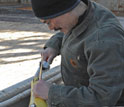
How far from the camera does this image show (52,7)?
57.0 inches

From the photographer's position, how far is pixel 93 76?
1402 mm

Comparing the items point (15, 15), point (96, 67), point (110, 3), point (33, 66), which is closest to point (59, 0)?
point (96, 67)

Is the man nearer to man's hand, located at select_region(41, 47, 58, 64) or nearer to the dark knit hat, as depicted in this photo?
the dark knit hat

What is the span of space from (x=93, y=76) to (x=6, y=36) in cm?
453

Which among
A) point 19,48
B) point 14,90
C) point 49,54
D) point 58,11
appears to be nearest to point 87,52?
point 58,11

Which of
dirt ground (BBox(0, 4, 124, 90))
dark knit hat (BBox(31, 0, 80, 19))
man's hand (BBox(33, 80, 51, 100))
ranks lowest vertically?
dirt ground (BBox(0, 4, 124, 90))

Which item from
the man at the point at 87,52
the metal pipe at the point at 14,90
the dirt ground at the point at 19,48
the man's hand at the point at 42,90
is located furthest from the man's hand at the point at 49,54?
the dirt ground at the point at 19,48

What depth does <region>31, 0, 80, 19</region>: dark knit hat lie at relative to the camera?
56.5 inches

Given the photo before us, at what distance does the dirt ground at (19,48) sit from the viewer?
10.3 feet

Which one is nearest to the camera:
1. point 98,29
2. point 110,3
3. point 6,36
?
point 98,29

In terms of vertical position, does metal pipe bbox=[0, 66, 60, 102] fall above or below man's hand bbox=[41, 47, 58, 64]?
below

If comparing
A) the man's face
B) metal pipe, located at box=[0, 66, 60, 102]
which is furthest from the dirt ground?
the man's face

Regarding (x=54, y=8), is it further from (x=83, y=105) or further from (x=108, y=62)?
(x=83, y=105)

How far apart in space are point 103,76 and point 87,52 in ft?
0.57
